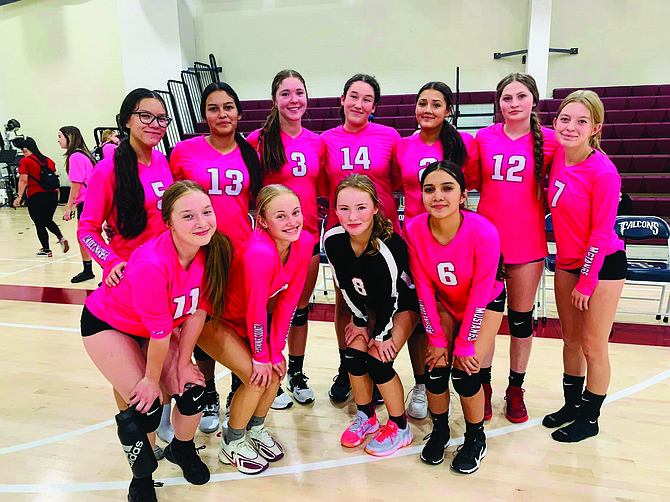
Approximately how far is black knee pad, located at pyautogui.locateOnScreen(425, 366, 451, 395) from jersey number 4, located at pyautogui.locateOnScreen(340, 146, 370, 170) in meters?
1.09

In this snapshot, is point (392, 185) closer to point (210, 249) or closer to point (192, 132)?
point (210, 249)

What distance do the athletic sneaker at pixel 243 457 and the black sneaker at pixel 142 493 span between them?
0.38 metres

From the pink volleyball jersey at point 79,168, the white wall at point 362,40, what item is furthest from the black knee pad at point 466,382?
the white wall at point 362,40

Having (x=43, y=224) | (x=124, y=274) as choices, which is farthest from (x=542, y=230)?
(x=43, y=224)

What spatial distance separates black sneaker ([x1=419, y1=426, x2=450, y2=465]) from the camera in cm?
216

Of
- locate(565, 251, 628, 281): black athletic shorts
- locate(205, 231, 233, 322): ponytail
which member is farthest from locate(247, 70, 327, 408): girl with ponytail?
locate(565, 251, 628, 281): black athletic shorts

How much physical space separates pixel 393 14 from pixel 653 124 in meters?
5.12

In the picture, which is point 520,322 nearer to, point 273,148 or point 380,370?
point 380,370

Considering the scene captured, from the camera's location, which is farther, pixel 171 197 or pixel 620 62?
pixel 620 62

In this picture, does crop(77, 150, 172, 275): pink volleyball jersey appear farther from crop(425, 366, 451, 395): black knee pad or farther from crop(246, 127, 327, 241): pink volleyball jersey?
crop(425, 366, 451, 395): black knee pad

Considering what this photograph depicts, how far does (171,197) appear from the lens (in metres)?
1.82

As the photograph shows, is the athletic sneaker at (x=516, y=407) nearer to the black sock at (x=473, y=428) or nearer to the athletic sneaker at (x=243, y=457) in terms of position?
the black sock at (x=473, y=428)

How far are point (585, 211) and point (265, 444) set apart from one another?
1867mm

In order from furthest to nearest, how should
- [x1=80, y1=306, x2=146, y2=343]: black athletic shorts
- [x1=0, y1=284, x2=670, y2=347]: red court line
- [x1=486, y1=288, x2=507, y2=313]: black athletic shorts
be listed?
[x1=0, y1=284, x2=670, y2=347]: red court line, [x1=486, y1=288, x2=507, y2=313]: black athletic shorts, [x1=80, y1=306, x2=146, y2=343]: black athletic shorts
